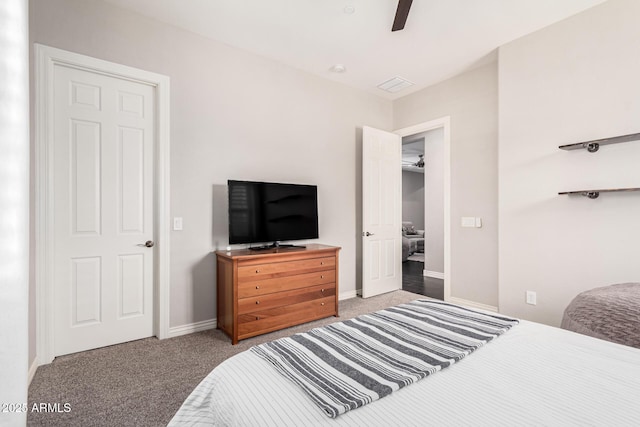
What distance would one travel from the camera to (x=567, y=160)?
8.91 ft

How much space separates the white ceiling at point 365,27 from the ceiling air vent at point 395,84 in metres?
0.28

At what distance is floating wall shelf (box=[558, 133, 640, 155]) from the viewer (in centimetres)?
232

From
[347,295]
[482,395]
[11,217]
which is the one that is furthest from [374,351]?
[347,295]

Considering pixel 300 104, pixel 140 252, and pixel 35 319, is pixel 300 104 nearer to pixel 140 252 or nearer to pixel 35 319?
pixel 140 252

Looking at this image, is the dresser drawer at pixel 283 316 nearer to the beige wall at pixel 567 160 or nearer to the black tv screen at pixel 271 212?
the black tv screen at pixel 271 212

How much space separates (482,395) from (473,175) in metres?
3.27

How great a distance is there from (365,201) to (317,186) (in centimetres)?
73

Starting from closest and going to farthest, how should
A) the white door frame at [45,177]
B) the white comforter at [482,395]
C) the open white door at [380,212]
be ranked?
the white comforter at [482,395] < the white door frame at [45,177] < the open white door at [380,212]

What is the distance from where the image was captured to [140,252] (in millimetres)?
2734

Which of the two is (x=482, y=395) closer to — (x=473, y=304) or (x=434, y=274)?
(x=473, y=304)

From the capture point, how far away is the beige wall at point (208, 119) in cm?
250

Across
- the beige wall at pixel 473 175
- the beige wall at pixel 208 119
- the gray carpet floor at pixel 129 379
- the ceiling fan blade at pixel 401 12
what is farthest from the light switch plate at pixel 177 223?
the beige wall at pixel 473 175

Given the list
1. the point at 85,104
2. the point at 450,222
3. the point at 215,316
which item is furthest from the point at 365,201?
the point at 85,104

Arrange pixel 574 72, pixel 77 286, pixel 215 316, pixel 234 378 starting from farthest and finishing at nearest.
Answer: pixel 215 316
pixel 574 72
pixel 77 286
pixel 234 378
